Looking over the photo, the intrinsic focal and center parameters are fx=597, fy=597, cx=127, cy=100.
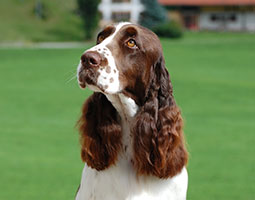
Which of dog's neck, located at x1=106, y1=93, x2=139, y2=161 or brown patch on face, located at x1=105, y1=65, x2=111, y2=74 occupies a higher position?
brown patch on face, located at x1=105, y1=65, x2=111, y2=74

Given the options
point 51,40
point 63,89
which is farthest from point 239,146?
point 51,40

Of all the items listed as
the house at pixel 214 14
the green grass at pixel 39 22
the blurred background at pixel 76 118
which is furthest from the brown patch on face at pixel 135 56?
the house at pixel 214 14

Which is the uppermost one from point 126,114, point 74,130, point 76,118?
point 126,114

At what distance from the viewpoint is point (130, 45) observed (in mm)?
3266

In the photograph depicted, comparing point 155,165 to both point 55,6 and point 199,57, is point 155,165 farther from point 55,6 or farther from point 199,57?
point 55,6

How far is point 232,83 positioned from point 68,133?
882cm

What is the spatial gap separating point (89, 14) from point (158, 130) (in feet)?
139

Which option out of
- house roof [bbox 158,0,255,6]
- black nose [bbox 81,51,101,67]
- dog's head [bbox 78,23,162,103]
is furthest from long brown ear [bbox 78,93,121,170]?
house roof [bbox 158,0,255,6]

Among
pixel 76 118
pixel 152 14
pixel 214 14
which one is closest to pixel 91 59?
pixel 76 118

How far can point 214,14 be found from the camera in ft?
195

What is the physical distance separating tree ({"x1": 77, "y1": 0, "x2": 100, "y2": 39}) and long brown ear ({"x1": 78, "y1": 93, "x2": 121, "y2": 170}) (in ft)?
134

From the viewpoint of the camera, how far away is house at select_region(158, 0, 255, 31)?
58.2 meters

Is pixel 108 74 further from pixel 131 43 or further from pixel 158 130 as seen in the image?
pixel 158 130

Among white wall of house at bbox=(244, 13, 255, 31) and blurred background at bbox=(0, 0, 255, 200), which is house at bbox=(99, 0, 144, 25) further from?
blurred background at bbox=(0, 0, 255, 200)
